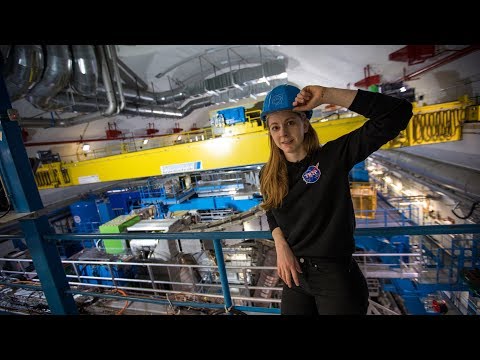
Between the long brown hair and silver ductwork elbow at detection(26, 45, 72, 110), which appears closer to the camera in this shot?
the long brown hair

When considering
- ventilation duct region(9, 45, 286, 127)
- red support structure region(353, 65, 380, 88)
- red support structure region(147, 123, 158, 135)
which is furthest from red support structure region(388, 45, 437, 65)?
red support structure region(147, 123, 158, 135)

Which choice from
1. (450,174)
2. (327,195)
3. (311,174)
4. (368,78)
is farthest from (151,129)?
(327,195)

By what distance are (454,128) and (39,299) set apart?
286 inches

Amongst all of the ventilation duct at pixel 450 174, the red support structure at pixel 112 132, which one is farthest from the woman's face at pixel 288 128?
the red support structure at pixel 112 132

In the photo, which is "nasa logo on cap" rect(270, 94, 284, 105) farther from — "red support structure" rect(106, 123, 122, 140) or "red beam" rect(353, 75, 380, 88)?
"red support structure" rect(106, 123, 122, 140)

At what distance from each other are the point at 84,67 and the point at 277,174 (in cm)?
721

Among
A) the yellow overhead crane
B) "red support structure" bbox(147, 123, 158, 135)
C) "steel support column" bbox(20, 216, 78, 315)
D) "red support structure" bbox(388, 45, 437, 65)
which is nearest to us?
"steel support column" bbox(20, 216, 78, 315)

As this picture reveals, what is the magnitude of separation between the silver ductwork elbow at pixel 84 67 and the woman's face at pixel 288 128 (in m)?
7.04

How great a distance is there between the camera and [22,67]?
448 cm

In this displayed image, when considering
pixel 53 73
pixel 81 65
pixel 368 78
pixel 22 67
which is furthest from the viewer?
pixel 368 78

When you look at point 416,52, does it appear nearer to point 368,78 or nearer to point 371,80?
point 368,78

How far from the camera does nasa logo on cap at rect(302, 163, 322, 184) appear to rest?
131 cm

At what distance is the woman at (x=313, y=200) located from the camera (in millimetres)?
1233
